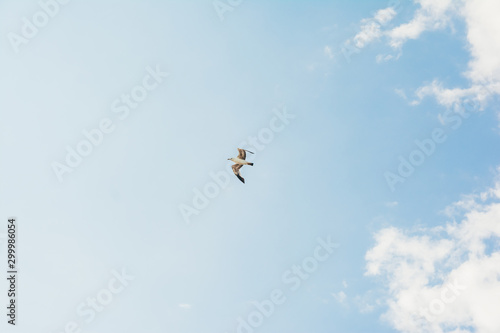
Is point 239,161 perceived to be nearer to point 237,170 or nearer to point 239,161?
point 239,161

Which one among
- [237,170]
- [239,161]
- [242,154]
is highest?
[242,154]

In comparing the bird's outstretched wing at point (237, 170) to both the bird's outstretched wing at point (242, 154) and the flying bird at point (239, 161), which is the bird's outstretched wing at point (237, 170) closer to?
the flying bird at point (239, 161)

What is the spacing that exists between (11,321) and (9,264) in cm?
524

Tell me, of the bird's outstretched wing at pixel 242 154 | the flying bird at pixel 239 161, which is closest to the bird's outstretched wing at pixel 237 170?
the flying bird at pixel 239 161

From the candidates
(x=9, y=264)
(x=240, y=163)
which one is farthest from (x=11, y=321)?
(x=240, y=163)

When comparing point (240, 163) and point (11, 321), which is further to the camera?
point (240, 163)

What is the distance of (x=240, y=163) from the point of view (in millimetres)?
39594

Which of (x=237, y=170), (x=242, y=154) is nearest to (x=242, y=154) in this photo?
(x=242, y=154)

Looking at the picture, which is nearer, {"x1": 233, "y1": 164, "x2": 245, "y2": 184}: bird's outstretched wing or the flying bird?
the flying bird

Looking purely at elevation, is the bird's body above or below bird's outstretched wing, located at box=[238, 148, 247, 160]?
below

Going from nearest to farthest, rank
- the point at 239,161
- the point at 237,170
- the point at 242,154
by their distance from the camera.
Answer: the point at 242,154 < the point at 239,161 < the point at 237,170

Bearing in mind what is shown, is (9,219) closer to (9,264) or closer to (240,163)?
(9,264)

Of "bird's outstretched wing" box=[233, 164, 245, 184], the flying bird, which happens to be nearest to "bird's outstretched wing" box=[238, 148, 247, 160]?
the flying bird

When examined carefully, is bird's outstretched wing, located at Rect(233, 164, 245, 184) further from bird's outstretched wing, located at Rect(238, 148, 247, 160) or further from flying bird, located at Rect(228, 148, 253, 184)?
bird's outstretched wing, located at Rect(238, 148, 247, 160)
